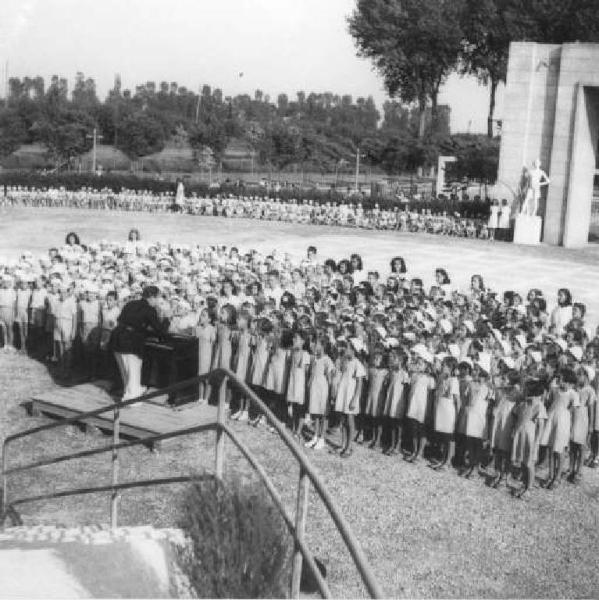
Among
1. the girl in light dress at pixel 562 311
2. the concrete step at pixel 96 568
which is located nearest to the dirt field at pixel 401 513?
the concrete step at pixel 96 568

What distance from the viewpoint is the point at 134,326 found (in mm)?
11906

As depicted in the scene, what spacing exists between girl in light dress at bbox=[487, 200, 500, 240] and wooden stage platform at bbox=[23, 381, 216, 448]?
2362 centimetres

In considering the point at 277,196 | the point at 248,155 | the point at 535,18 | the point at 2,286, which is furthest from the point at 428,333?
the point at 248,155

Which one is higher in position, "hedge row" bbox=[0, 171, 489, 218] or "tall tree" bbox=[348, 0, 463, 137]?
"tall tree" bbox=[348, 0, 463, 137]

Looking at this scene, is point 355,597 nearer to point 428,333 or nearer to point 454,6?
point 428,333

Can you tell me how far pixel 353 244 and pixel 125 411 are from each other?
66.6 feet

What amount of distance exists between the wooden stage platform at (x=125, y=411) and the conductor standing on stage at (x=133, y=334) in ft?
1.28

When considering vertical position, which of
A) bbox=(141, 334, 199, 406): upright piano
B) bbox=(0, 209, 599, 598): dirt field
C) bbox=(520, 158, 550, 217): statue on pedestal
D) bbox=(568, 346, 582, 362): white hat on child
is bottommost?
bbox=(0, 209, 599, 598): dirt field

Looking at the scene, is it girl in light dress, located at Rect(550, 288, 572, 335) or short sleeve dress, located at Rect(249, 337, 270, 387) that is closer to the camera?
short sleeve dress, located at Rect(249, 337, 270, 387)

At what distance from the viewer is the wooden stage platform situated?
1109cm

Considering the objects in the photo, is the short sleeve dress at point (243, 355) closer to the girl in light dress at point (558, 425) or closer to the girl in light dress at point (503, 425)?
the girl in light dress at point (503, 425)

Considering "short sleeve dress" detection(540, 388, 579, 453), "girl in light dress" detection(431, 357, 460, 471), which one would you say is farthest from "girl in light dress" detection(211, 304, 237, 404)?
"short sleeve dress" detection(540, 388, 579, 453)

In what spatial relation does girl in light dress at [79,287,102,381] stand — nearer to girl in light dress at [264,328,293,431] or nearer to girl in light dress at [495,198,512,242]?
girl in light dress at [264,328,293,431]

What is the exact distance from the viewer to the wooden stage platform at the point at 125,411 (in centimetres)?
1109
